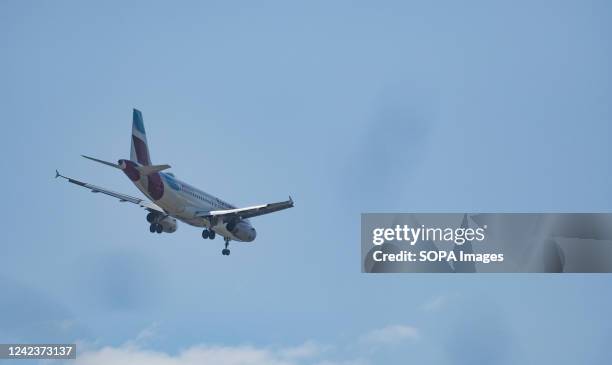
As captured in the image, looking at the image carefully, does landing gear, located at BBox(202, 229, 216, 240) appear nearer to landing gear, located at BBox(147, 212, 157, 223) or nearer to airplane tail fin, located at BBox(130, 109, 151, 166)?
landing gear, located at BBox(147, 212, 157, 223)

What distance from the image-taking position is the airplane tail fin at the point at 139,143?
317 feet

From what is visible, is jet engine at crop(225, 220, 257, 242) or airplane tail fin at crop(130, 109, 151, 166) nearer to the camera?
airplane tail fin at crop(130, 109, 151, 166)

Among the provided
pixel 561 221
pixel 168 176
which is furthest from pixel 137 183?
pixel 561 221

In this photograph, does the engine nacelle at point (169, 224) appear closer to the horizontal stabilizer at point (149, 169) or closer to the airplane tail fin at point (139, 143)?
the airplane tail fin at point (139, 143)

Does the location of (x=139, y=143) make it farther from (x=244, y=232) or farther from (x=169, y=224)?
(x=244, y=232)

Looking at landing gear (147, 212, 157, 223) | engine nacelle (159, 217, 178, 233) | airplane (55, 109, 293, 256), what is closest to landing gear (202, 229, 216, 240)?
airplane (55, 109, 293, 256)

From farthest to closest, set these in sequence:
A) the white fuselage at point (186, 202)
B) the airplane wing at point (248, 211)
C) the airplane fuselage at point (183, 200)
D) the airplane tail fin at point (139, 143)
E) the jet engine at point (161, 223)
Answer: the jet engine at point (161, 223), the airplane tail fin at point (139, 143), the airplane wing at point (248, 211), the white fuselage at point (186, 202), the airplane fuselage at point (183, 200)

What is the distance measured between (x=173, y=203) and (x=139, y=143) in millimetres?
7082

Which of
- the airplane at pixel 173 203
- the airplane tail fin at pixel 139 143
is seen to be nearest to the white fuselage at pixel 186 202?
the airplane at pixel 173 203

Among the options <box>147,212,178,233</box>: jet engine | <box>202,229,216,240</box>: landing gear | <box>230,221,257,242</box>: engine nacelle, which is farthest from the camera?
<box>230,221,257,242</box>: engine nacelle

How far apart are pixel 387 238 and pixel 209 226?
21.5m

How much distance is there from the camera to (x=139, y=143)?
3853 inches

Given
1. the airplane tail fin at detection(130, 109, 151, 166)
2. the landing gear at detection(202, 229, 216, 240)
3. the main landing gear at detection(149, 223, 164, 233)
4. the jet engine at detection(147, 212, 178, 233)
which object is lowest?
the landing gear at detection(202, 229, 216, 240)

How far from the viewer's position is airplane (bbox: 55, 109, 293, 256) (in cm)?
9281
